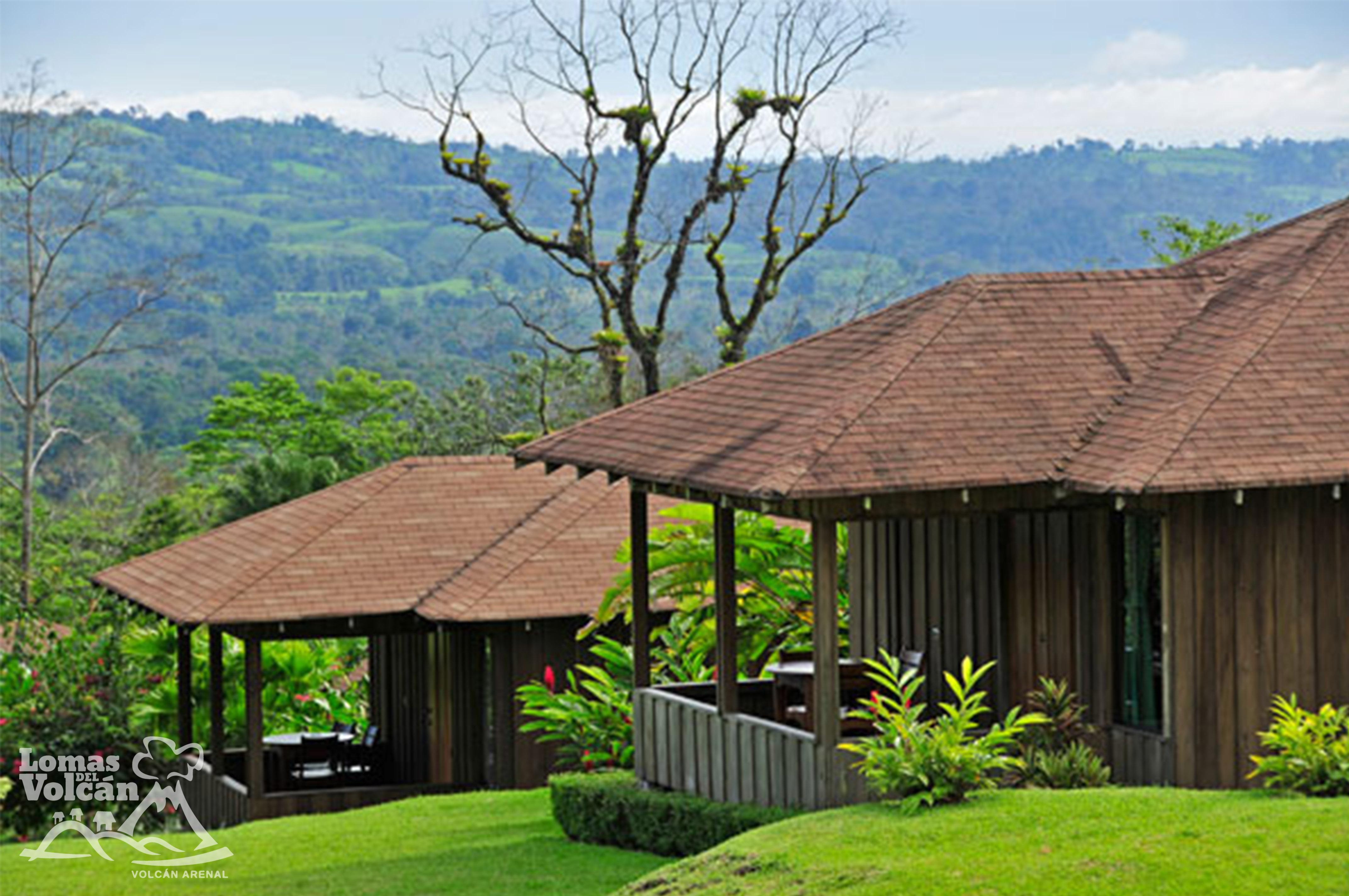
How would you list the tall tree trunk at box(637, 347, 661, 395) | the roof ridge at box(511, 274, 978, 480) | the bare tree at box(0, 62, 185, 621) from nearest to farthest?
the roof ridge at box(511, 274, 978, 480), the tall tree trunk at box(637, 347, 661, 395), the bare tree at box(0, 62, 185, 621)

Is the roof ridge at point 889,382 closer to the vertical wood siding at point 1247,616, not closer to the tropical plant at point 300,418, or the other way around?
the vertical wood siding at point 1247,616

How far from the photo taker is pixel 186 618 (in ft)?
73.0

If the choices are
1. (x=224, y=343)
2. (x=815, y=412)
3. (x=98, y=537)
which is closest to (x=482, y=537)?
(x=815, y=412)

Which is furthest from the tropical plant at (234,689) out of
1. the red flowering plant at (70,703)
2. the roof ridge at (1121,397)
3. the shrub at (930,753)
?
the shrub at (930,753)

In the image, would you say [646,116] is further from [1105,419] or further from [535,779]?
[1105,419]

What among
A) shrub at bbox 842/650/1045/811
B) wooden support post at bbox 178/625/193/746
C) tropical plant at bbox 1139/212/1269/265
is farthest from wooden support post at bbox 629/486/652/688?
tropical plant at bbox 1139/212/1269/265

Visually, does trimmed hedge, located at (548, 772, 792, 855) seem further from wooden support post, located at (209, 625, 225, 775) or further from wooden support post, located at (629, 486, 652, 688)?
wooden support post, located at (209, 625, 225, 775)

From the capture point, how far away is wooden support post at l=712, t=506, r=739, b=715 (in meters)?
16.3

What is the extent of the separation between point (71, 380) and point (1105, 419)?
8011cm

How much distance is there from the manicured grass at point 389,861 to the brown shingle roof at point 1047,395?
3.11 metres

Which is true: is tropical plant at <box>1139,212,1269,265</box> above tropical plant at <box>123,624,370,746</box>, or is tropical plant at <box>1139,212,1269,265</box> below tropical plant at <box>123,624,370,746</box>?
above

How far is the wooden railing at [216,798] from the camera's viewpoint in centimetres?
2245

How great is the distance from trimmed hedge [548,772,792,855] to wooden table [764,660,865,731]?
928mm

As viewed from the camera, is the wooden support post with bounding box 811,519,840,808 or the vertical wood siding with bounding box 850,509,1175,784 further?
the vertical wood siding with bounding box 850,509,1175,784
